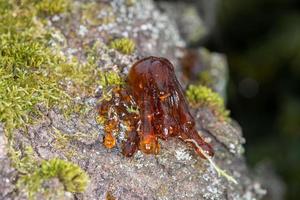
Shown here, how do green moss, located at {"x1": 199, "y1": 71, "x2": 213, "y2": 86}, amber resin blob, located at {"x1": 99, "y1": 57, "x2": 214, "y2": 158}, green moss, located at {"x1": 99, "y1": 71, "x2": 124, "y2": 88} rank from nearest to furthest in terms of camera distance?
amber resin blob, located at {"x1": 99, "y1": 57, "x2": 214, "y2": 158}, green moss, located at {"x1": 99, "y1": 71, "x2": 124, "y2": 88}, green moss, located at {"x1": 199, "y1": 71, "x2": 213, "y2": 86}

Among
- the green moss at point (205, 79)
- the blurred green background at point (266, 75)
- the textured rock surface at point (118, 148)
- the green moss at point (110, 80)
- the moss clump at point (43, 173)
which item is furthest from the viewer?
the blurred green background at point (266, 75)

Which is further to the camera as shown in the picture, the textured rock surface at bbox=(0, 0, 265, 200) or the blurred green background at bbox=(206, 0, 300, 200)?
the blurred green background at bbox=(206, 0, 300, 200)

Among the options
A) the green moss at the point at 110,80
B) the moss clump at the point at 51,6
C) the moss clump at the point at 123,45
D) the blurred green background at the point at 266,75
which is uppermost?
the moss clump at the point at 51,6

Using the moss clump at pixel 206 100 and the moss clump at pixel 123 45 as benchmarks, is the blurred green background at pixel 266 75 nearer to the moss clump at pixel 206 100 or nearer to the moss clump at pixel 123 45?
the moss clump at pixel 206 100

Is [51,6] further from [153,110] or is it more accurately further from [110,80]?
[153,110]

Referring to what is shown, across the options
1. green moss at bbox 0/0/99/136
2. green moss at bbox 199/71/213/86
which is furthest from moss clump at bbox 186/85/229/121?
green moss at bbox 0/0/99/136

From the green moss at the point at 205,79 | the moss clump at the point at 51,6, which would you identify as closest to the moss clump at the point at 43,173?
the moss clump at the point at 51,6

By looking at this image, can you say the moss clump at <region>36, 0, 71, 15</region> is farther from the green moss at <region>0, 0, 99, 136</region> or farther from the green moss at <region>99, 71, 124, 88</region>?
the green moss at <region>99, 71, 124, 88</region>
